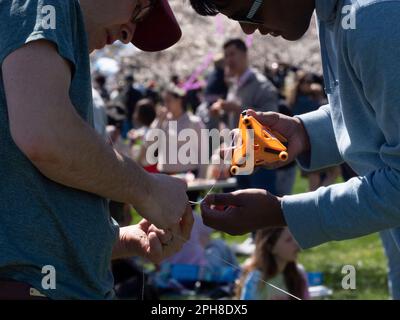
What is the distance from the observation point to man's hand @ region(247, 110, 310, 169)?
3023 mm

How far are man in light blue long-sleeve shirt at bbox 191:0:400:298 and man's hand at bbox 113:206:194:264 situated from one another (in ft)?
0.43

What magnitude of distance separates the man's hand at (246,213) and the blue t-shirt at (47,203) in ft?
1.72

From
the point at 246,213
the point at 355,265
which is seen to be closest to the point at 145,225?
the point at 246,213

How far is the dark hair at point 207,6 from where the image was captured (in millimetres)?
2676

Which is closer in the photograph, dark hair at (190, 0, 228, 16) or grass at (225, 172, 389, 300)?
dark hair at (190, 0, 228, 16)

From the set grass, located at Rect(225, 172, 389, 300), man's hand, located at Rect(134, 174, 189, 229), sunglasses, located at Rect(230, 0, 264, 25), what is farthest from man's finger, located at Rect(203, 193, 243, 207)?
grass, located at Rect(225, 172, 389, 300)

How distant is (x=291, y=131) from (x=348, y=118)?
→ 46 centimetres

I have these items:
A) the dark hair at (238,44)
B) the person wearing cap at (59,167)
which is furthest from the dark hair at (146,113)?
the person wearing cap at (59,167)

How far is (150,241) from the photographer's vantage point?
286cm

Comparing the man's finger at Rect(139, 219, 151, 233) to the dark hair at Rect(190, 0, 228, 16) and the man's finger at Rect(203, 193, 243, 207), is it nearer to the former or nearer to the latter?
the man's finger at Rect(203, 193, 243, 207)

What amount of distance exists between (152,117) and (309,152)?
7756 millimetres

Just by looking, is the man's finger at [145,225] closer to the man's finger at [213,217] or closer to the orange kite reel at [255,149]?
the man's finger at [213,217]

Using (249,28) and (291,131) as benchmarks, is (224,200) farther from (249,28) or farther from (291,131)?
(249,28)
